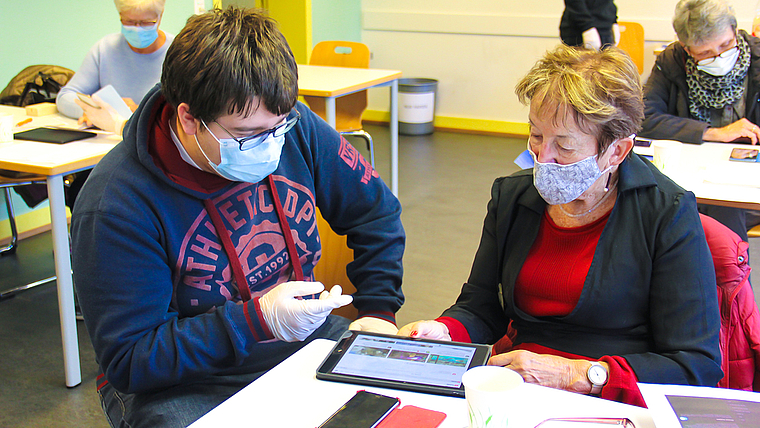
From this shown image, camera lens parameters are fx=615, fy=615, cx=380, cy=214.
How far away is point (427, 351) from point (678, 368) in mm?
476

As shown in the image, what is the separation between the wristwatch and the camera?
110 centimetres

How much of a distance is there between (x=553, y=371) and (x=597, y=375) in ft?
0.25

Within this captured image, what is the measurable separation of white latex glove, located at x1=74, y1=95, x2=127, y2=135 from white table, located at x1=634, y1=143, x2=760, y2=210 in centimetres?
206

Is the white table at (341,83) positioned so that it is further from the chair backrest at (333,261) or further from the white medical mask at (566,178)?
the white medical mask at (566,178)

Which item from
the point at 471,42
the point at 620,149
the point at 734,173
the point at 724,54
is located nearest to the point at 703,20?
the point at 724,54

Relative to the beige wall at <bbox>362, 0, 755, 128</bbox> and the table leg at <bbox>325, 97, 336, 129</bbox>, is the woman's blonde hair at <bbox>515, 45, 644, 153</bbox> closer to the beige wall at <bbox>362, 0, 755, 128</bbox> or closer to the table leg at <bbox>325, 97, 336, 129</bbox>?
the table leg at <bbox>325, 97, 336, 129</bbox>

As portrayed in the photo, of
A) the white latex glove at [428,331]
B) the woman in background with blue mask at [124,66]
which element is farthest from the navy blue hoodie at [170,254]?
the woman in background with blue mask at [124,66]

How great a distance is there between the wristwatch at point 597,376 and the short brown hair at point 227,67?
29.4 inches

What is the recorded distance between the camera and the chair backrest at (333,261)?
1.58 meters

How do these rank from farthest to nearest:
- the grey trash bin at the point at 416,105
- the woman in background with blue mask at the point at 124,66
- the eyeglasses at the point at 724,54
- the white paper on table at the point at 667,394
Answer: the grey trash bin at the point at 416,105
the woman in background with blue mask at the point at 124,66
the eyeglasses at the point at 724,54
the white paper on table at the point at 667,394

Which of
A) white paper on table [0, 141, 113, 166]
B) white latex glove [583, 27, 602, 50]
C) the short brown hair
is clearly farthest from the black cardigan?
white latex glove [583, 27, 602, 50]

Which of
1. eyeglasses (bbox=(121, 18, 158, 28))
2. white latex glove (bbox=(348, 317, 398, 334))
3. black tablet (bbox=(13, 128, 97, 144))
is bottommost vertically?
white latex glove (bbox=(348, 317, 398, 334))

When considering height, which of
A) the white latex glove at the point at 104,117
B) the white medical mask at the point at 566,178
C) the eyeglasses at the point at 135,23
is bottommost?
the white latex glove at the point at 104,117

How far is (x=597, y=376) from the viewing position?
1102mm
